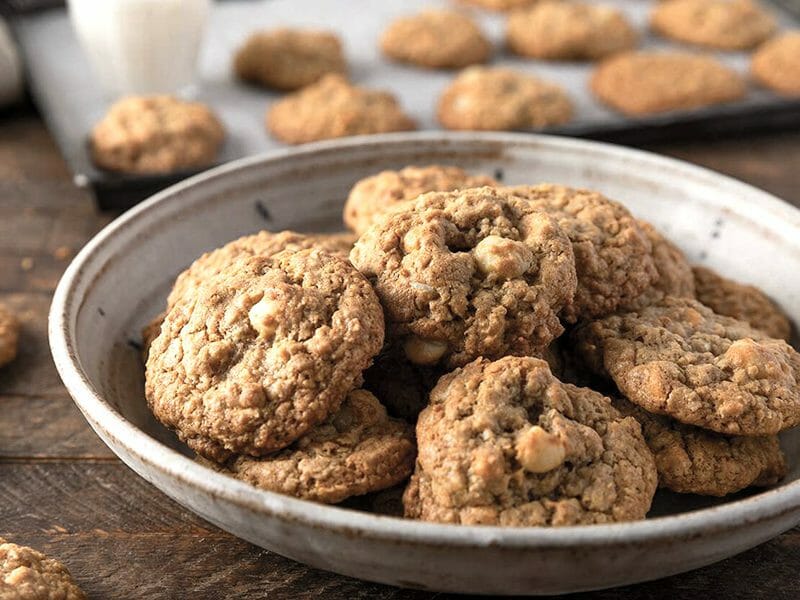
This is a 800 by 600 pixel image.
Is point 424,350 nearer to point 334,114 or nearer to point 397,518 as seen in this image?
point 397,518

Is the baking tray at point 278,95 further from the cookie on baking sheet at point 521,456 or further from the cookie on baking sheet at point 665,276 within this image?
the cookie on baking sheet at point 521,456

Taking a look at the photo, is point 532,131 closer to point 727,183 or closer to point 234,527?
point 727,183

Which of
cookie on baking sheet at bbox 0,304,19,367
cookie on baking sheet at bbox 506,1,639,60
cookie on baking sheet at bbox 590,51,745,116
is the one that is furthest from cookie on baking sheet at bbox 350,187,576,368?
cookie on baking sheet at bbox 506,1,639,60

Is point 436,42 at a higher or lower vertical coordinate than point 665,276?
lower

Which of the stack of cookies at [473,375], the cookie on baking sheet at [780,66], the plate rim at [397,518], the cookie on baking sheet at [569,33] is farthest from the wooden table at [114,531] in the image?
the cookie on baking sheet at [780,66]

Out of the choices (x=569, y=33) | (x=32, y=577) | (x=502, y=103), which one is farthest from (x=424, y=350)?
(x=569, y=33)

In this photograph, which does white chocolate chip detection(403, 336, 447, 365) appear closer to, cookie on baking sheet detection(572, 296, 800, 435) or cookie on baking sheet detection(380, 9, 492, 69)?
cookie on baking sheet detection(572, 296, 800, 435)
